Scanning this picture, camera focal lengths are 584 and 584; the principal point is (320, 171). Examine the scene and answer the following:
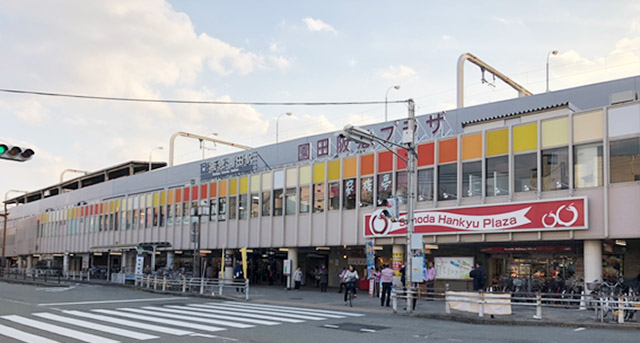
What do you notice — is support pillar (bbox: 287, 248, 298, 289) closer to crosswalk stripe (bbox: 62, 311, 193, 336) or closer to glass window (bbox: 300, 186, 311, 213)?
glass window (bbox: 300, 186, 311, 213)

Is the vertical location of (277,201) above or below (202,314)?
above

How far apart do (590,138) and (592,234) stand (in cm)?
374

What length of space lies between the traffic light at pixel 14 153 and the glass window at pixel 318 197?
2095 cm

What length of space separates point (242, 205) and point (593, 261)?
23.1 metres

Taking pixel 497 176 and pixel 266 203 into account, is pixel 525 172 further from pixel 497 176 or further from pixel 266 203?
pixel 266 203

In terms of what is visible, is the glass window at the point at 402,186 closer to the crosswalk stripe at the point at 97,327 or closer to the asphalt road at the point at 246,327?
the asphalt road at the point at 246,327

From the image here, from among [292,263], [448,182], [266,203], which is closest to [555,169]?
[448,182]

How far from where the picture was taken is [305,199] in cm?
3450

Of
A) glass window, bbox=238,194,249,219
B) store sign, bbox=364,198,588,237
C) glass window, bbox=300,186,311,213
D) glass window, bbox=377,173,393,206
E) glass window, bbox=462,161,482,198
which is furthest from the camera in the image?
glass window, bbox=238,194,249,219

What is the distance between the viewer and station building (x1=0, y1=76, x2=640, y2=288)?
74.2 feet

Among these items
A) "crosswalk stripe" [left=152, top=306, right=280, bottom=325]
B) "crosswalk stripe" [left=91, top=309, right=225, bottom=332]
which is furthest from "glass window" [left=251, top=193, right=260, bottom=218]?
"crosswalk stripe" [left=91, top=309, right=225, bottom=332]

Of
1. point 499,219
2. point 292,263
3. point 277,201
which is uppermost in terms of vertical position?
point 277,201

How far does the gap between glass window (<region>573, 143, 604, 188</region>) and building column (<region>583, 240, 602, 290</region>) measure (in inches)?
91.1

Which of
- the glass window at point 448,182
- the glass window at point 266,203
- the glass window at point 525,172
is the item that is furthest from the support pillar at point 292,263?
the glass window at point 525,172
